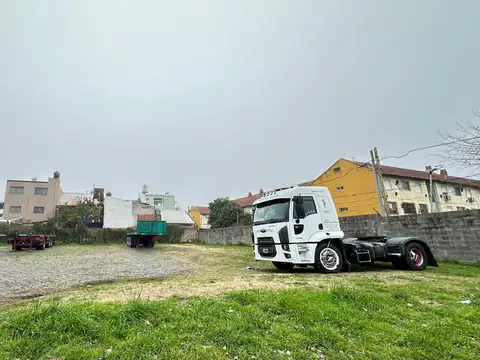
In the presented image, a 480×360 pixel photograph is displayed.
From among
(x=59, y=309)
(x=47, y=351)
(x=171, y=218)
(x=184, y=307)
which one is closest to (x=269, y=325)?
(x=184, y=307)

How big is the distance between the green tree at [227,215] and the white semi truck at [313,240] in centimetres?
2874

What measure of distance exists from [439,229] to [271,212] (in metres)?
7.13

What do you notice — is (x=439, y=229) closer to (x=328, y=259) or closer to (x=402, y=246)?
(x=402, y=246)

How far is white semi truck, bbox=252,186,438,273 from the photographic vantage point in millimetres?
8219

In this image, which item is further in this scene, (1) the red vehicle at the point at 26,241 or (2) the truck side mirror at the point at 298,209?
(1) the red vehicle at the point at 26,241

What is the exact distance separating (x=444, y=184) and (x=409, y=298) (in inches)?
1393

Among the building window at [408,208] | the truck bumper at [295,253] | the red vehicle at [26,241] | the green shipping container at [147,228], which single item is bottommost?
the truck bumper at [295,253]

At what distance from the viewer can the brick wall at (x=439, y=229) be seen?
9.88 metres

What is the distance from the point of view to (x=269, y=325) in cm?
341

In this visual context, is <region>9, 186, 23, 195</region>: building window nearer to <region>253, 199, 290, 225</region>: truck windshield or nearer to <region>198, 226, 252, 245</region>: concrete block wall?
<region>198, 226, 252, 245</region>: concrete block wall

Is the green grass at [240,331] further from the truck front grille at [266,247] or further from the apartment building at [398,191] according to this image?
the apartment building at [398,191]

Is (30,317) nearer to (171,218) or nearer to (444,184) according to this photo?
(444,184)

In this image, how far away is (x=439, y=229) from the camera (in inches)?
428

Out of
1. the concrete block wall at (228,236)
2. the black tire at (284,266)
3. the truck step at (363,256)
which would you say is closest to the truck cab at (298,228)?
the truck step at (363,256)
